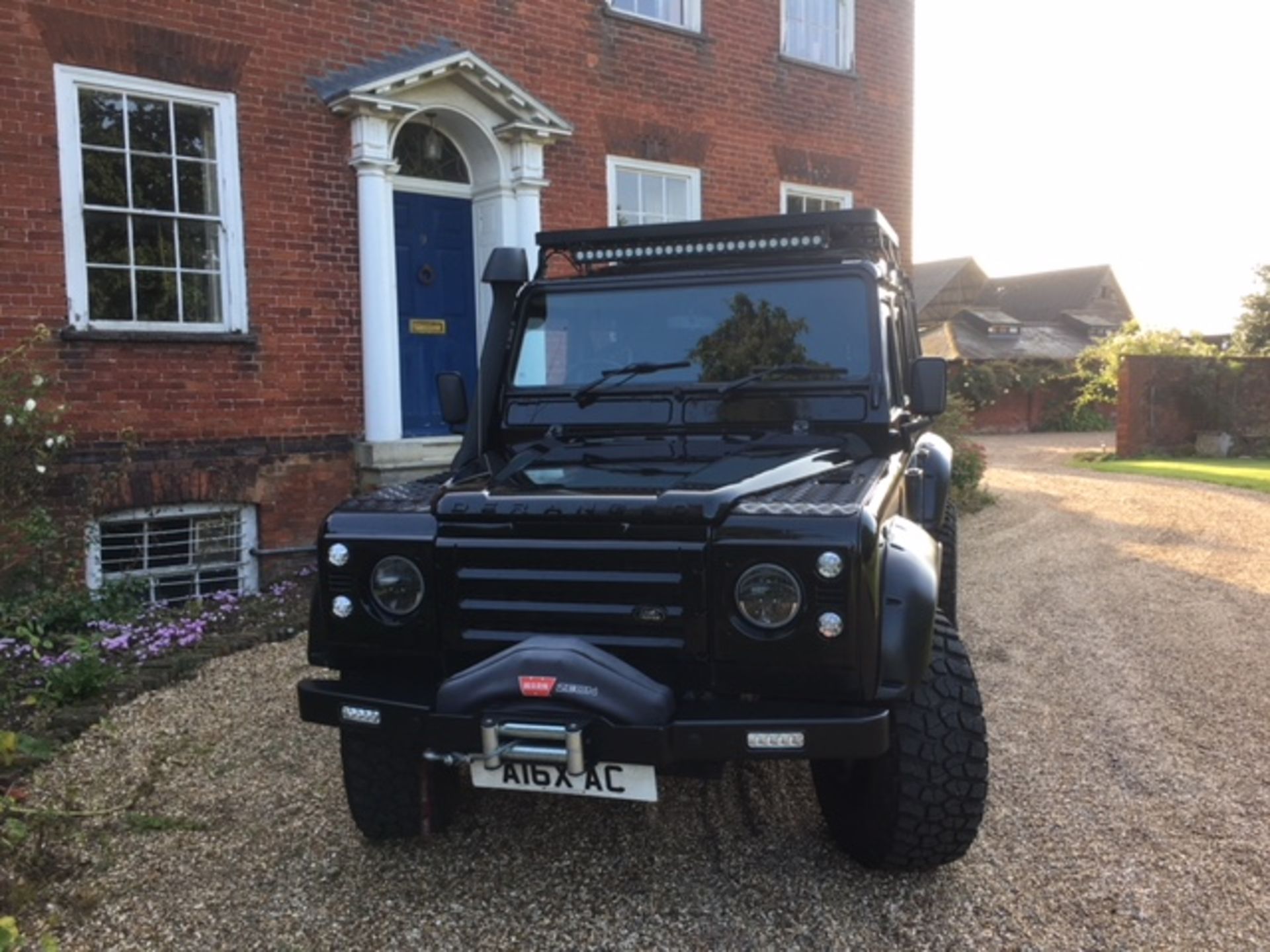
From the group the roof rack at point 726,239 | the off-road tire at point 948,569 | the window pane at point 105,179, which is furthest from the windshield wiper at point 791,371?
the window pane at point 105,179

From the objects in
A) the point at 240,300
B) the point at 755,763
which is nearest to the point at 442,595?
the point at 755,763

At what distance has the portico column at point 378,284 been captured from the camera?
7969mm

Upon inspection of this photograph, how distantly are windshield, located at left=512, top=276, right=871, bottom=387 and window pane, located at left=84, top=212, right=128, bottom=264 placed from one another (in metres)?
4.23

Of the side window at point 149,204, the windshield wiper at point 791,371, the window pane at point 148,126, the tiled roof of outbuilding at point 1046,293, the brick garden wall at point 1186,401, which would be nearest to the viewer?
the windshield wiper at point 791,371

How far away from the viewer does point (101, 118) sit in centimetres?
693

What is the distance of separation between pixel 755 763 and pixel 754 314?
6.02ft

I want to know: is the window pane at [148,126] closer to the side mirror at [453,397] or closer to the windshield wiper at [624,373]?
the side mirror at [453,397]

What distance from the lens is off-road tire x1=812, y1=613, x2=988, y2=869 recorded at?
2971mm

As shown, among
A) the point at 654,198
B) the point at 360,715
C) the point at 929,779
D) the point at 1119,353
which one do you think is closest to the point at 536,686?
the point at 360,715

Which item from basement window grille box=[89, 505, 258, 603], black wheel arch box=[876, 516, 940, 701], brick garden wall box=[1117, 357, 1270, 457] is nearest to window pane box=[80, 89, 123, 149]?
basement window grille box=[89, 505, 258, 603]

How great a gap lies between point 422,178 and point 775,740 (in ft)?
23.8

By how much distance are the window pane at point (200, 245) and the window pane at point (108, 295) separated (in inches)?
17.5

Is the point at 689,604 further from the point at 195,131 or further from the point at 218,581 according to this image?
the point at 195,131

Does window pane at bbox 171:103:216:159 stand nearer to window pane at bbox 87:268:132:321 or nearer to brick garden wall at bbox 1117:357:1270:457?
window pane at bbox 87:268:132:321
